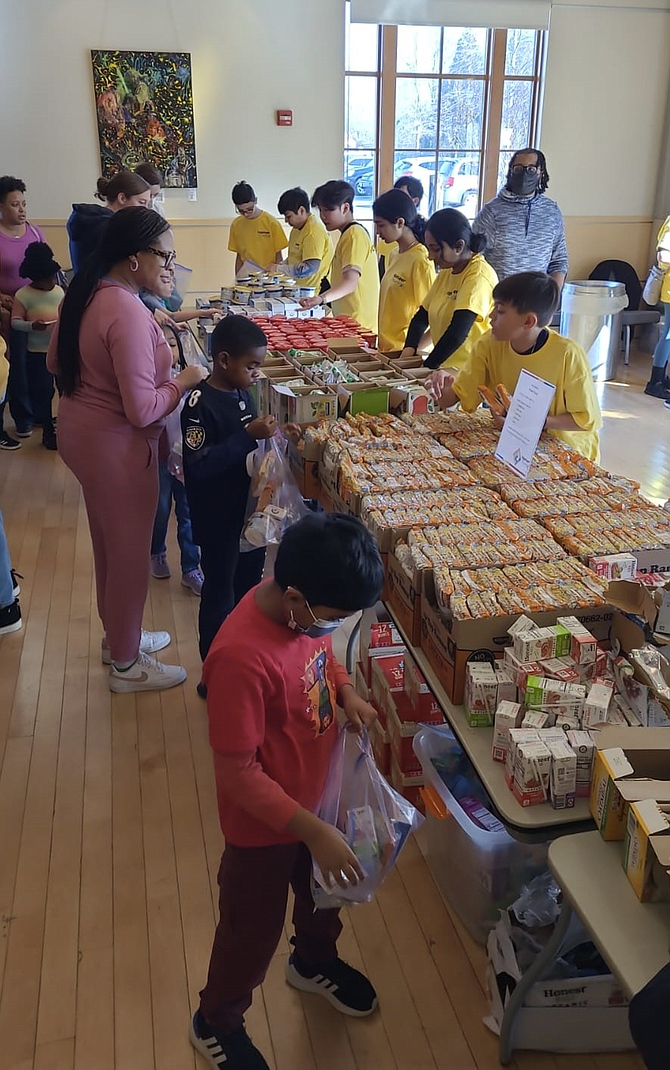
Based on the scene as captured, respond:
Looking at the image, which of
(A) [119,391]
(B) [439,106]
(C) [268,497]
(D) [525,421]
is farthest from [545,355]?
(B) [439,106]

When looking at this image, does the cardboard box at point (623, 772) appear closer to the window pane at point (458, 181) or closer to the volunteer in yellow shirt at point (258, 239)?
the volunteer in yellow shirt at point (258, 239)

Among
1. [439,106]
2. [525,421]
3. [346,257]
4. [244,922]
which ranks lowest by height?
[244,922]

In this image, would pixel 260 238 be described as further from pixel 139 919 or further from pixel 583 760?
pixel 583 760

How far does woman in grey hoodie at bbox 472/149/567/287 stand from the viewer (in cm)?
480

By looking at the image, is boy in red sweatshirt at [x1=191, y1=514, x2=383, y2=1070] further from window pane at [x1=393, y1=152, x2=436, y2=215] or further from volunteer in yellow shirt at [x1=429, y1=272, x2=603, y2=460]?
window pane at [x1=393, y1=152, x2=436, y2=215]

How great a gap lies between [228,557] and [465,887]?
46.8 inches

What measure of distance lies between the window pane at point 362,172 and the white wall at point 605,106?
1.69 meters

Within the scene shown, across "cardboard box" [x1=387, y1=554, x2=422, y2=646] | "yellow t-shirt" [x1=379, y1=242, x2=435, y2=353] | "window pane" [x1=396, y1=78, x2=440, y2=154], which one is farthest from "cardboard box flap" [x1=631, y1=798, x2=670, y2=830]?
"window pane" [x1=396, y1=78, x2=440, y2=154]

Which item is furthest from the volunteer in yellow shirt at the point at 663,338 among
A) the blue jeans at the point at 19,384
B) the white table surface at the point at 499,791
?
the white table surface at the point at 499,791

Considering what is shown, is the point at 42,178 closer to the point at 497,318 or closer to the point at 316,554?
the point at 497,318

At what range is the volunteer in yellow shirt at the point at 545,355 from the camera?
8.14ft

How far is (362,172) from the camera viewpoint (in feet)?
26.5

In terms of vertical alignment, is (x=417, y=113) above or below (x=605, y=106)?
below

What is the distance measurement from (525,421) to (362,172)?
21.6ft
